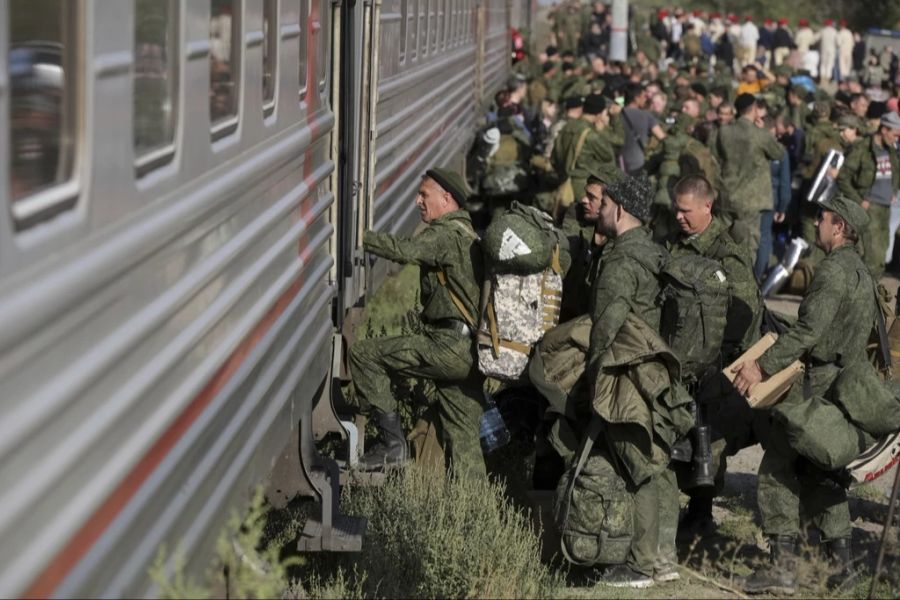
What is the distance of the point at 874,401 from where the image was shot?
5797mm

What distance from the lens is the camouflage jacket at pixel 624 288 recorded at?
226 inches

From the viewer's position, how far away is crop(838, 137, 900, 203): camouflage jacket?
12.7 m

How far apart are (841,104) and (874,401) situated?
419 inches

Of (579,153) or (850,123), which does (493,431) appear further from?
(850,123)

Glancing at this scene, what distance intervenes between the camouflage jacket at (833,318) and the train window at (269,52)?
7.45 feet

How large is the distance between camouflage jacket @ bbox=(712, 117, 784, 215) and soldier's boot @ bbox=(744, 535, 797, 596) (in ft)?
19.7

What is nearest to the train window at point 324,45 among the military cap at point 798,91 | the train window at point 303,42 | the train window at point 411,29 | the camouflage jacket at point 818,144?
the train window at point 303,42

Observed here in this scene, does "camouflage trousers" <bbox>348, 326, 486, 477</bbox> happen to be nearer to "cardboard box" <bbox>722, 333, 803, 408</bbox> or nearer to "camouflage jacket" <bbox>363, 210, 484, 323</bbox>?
"camouflage jacket" <bbox>363, 210, 484, 323</bbox>

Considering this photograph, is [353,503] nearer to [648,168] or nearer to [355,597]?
[355,597]

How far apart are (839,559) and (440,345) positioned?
1806 mm

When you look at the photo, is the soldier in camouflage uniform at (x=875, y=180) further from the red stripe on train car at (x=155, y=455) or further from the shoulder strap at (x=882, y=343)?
the red stripe on train car at (x=155, y=455)

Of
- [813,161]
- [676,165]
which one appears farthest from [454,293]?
[813,161]

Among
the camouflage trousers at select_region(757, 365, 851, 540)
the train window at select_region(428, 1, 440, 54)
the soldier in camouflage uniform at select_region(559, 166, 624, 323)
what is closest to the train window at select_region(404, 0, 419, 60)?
the train window at select_region(428, 1, 440, 54)

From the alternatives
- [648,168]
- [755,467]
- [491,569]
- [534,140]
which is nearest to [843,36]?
[534,140]
